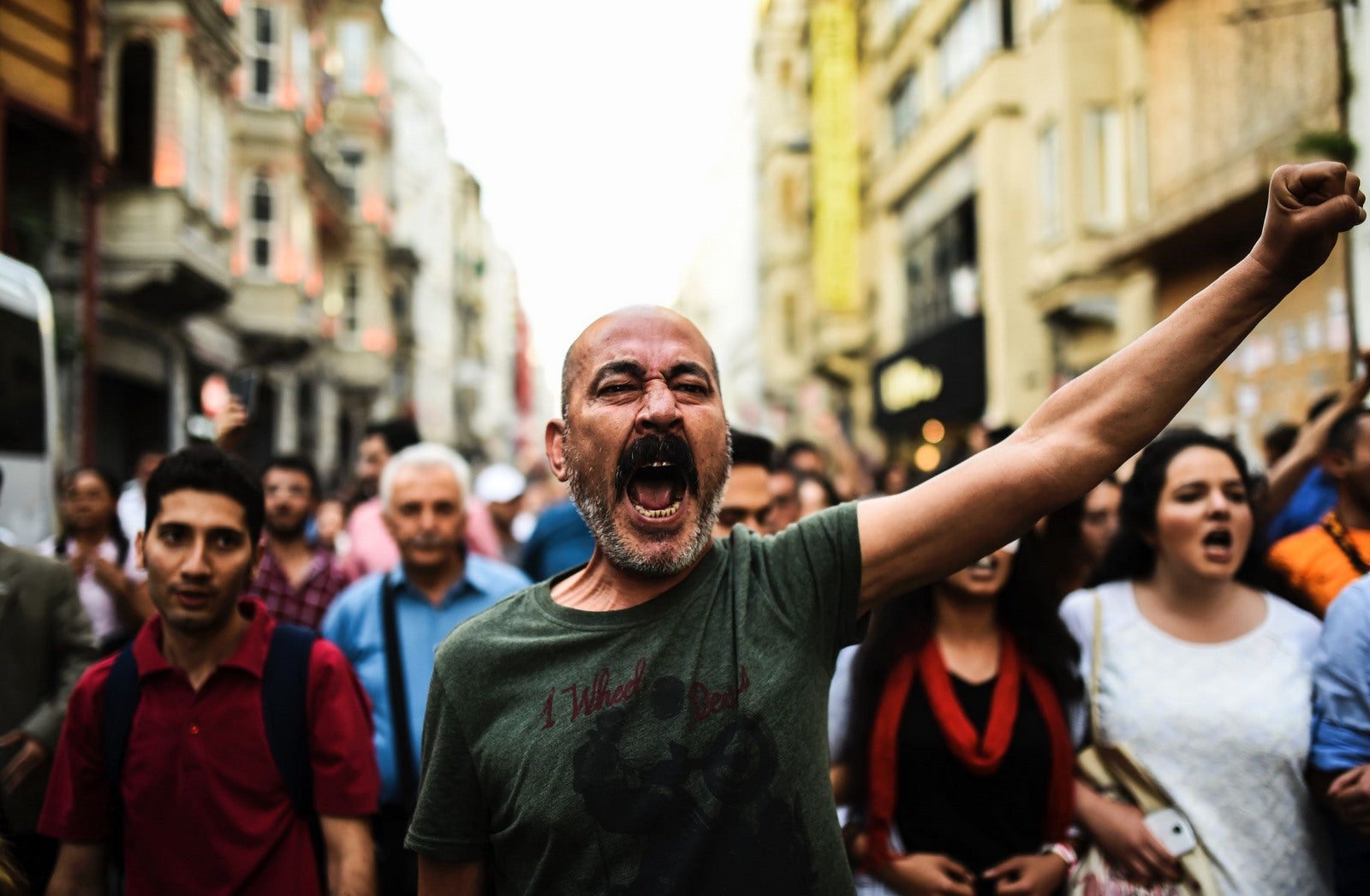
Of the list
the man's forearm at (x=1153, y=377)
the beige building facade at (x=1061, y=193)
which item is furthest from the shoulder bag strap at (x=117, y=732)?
the beige building facade at (x=1061, y=193)

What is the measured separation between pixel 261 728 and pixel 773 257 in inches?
1370

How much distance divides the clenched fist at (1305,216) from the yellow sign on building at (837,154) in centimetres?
2536

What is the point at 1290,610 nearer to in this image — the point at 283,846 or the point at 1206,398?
the point at 283,846

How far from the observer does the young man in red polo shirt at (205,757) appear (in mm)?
2791

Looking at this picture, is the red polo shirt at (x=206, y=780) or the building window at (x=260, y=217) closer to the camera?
the red polo shirt at (x=206, y=780)

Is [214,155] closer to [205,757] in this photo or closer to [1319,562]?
[205,757]

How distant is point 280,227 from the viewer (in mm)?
24391

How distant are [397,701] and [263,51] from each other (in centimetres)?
2468

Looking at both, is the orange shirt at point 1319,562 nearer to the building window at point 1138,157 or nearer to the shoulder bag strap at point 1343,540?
the shoulder bag strap at point 1343,540

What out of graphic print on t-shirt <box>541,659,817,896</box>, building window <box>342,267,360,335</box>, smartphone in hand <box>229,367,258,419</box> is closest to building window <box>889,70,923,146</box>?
smartphone in hand <box>229,367,258,419</box>

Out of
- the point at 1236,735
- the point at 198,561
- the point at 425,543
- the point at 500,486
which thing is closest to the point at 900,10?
the point at 500,486

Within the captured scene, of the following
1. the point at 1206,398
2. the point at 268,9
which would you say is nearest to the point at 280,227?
the point at 268,9

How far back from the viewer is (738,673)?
1976 mm

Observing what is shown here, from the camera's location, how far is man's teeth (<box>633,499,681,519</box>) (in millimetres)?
2055
